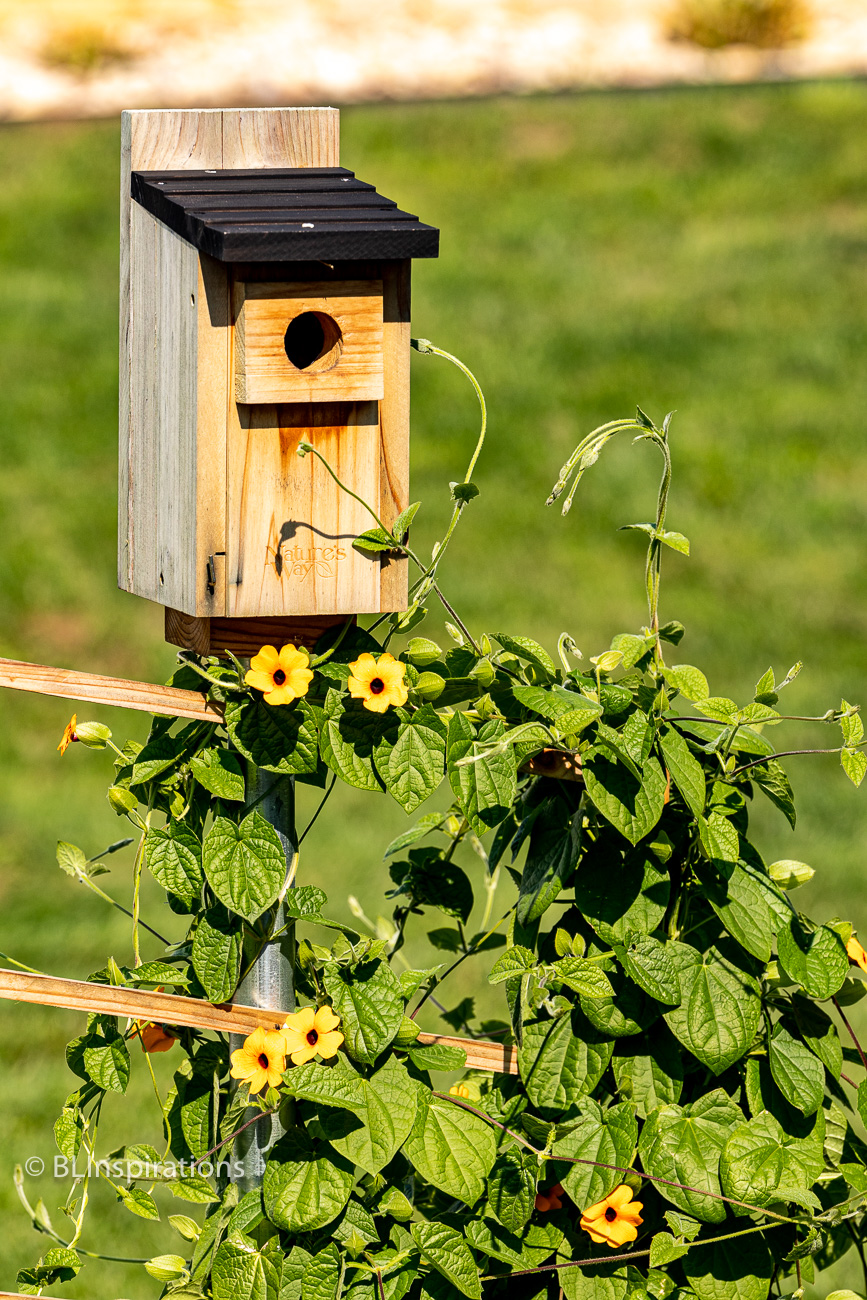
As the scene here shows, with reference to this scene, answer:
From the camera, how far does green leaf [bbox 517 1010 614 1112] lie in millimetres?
1700

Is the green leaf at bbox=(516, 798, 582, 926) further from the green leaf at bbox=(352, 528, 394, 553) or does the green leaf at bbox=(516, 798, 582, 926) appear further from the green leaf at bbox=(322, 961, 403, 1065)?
the green leaf at bbox=(352, 528, 394, 553)

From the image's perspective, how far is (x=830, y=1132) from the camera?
1832mm

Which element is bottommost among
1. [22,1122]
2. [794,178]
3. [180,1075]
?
[22,1122]

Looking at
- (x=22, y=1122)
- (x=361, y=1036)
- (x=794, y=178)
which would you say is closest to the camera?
(x=361, y=1036)

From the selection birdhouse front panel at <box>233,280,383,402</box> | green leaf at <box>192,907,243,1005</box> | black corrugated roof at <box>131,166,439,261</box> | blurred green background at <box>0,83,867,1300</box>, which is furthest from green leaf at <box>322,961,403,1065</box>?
Result: blurred green background at <box>0,83,867,1300</box>

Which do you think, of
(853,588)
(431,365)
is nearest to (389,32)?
(431,365)

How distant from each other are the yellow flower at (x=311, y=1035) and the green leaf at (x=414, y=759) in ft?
0.84

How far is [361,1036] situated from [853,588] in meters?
5.02

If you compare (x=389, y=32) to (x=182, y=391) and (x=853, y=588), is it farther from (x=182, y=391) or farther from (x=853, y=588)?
(x=182, y=391)

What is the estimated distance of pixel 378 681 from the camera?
162 cm

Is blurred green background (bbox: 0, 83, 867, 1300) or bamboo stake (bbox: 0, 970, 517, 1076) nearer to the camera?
bamboo stake (bbox: 0, 970, 517, 1076)

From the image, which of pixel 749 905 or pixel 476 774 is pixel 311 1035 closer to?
pixel 476 774

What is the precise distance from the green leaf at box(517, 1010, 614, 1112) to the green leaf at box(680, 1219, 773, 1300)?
26 cm

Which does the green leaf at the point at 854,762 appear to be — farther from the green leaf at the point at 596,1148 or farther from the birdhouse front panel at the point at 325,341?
the birdhouse front panel at the point at 325,341
